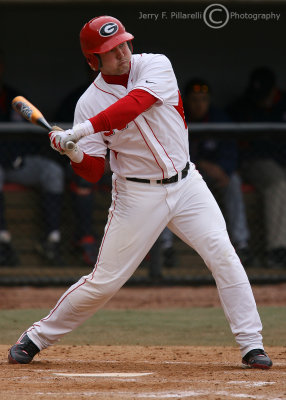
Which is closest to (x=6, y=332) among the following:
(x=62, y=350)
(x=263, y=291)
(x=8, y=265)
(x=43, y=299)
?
(x=62, y=350)

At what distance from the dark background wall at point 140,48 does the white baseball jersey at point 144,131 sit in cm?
435

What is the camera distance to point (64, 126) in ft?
22.8

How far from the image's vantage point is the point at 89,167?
4.14m

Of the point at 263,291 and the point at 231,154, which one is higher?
the point at 231,154

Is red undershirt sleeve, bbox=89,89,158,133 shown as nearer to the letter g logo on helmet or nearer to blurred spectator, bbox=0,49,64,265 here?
the letter g logo on helmet

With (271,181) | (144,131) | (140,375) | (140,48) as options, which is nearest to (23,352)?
(140,375)

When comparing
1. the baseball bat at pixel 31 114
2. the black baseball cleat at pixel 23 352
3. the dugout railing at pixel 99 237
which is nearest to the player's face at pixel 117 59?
the baseball bat at pixel 31 114

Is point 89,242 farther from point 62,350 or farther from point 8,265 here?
point 62,350

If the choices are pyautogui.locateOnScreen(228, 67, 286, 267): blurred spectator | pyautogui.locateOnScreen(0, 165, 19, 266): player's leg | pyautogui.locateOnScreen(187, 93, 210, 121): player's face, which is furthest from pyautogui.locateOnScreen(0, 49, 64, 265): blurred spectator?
pyautogui.locateOnScreen(228, 67, 286, 267): blurred spectator

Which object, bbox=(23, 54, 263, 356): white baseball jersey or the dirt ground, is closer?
the dirt ground

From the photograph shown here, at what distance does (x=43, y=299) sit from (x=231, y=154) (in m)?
2.05

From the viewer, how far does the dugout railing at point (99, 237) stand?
712cm

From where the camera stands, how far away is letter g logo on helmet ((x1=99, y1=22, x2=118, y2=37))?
13.3 feet

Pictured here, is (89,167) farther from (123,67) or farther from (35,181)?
(35,181)
